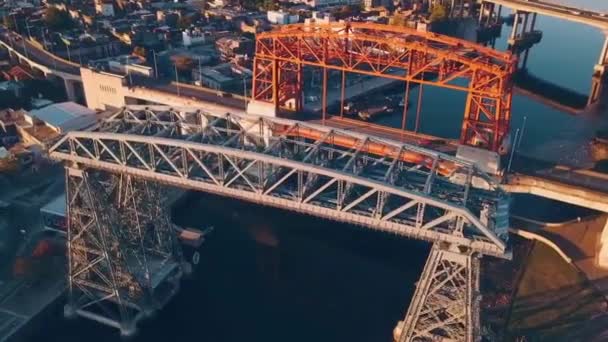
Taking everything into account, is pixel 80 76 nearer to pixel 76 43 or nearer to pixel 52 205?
pixel 76 43

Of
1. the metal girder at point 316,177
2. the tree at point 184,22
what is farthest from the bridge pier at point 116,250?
the tree at point 184,22

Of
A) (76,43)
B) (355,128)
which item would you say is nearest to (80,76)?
(76,43)

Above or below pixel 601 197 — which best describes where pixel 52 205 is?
below

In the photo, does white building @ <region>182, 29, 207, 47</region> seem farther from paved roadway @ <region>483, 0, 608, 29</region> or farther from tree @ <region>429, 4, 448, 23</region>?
paved roadway @ <region>483, 0, 608, 29</region>

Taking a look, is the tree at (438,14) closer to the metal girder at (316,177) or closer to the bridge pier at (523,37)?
the bridge pier at (523,37)

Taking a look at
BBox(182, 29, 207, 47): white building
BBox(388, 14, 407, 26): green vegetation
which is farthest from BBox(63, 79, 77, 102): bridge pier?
BBox(388, 14, 407, 26): green vegetation

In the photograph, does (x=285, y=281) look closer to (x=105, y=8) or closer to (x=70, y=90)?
(x=70, y=90)

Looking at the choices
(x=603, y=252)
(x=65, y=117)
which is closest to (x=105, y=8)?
(x=65, y=117)
